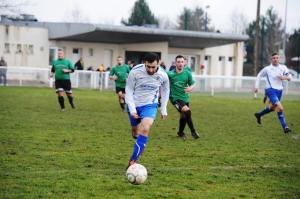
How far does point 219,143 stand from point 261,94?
75.5ft

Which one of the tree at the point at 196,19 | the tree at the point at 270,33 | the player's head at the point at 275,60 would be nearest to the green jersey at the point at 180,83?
the player's head at the point at 275,60

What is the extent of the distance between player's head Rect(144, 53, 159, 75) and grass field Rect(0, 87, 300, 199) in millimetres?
1608

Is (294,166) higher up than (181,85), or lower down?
lower down

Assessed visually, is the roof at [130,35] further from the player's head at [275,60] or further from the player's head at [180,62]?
the player's head at [180,62]

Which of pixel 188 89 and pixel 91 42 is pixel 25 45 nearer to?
pixel 91 42

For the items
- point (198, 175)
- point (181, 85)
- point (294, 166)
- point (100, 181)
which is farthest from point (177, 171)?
point (181, 85)

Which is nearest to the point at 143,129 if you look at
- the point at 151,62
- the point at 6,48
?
the point at 151,62

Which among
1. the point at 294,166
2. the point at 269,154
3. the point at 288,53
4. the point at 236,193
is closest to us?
the point at 236,193

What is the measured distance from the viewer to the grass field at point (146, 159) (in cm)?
764

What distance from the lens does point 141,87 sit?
376 inches

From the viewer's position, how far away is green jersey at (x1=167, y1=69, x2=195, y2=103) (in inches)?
538

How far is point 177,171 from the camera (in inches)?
356

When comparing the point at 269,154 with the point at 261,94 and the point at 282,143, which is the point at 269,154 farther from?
the point at 261,94

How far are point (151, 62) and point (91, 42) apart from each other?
36.0 m
